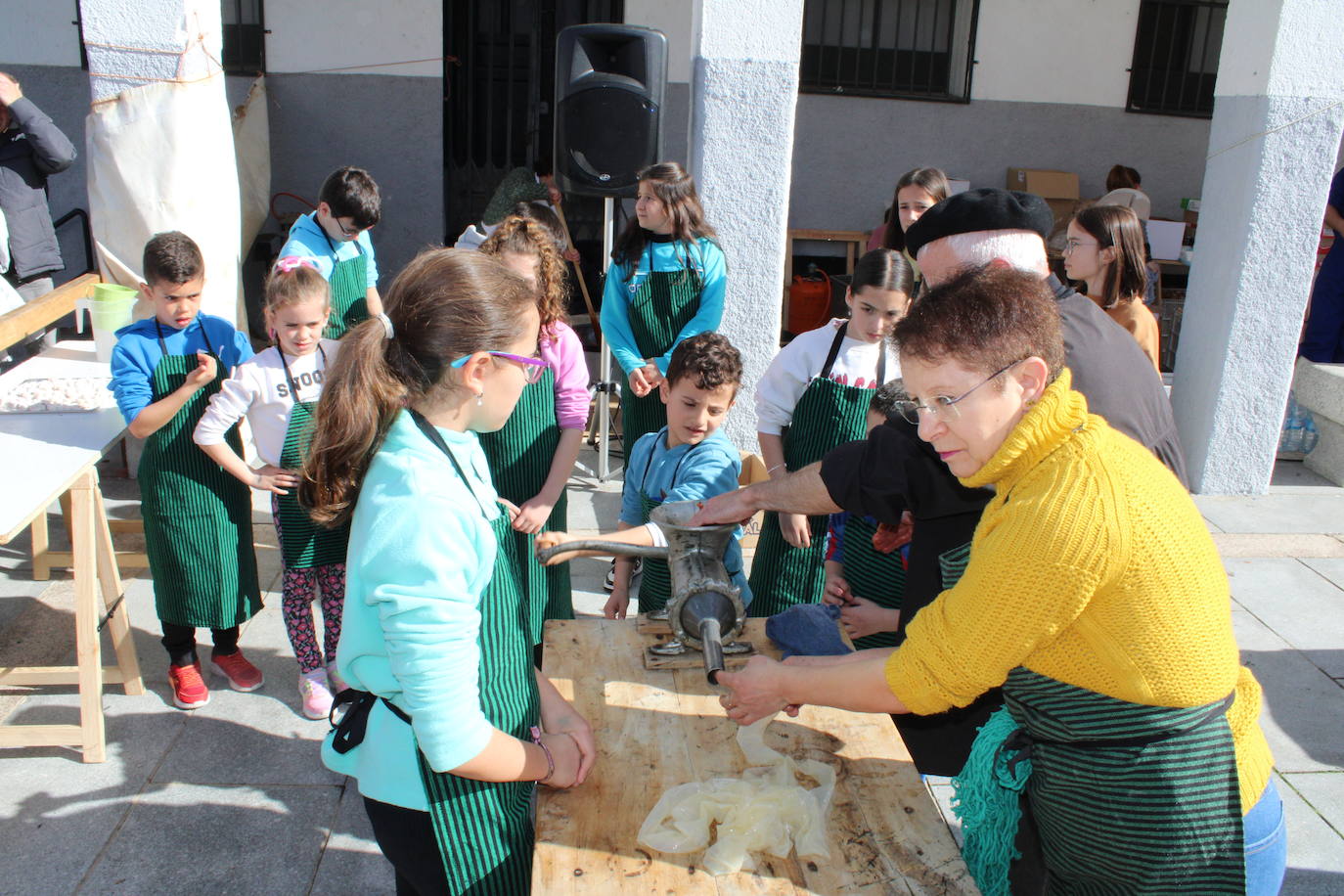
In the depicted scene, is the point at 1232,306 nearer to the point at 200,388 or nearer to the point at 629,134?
the point at 629,134

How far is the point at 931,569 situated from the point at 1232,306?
426 centimetres

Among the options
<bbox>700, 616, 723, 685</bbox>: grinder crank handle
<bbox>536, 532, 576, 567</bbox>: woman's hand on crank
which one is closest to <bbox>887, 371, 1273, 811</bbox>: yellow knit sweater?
<bbox>700, 616, 723, 685</bbox>: grinder crank handle

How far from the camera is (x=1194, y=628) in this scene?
4.78 feet

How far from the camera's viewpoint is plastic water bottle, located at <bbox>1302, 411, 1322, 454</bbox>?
6340 mm

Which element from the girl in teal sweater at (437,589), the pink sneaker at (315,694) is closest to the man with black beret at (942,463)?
the girl in teal sweater at (437,589)

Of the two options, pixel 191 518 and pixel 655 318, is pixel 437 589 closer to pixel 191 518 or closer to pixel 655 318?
pixel 191 518

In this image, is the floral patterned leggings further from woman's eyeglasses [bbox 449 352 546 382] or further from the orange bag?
the orange bag

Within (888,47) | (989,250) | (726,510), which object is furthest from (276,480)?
(888,47)

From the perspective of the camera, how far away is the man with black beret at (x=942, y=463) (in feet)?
6.72

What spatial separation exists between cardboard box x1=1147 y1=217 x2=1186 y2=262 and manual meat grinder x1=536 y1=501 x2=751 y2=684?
26.4 ft

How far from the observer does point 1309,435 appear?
640 centimetres

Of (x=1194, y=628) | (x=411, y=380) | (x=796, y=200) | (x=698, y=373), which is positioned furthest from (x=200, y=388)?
(x=796, y=200)

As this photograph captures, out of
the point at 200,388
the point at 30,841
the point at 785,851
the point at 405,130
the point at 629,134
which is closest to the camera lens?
the point at 785,851

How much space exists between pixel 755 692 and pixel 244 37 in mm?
8451
